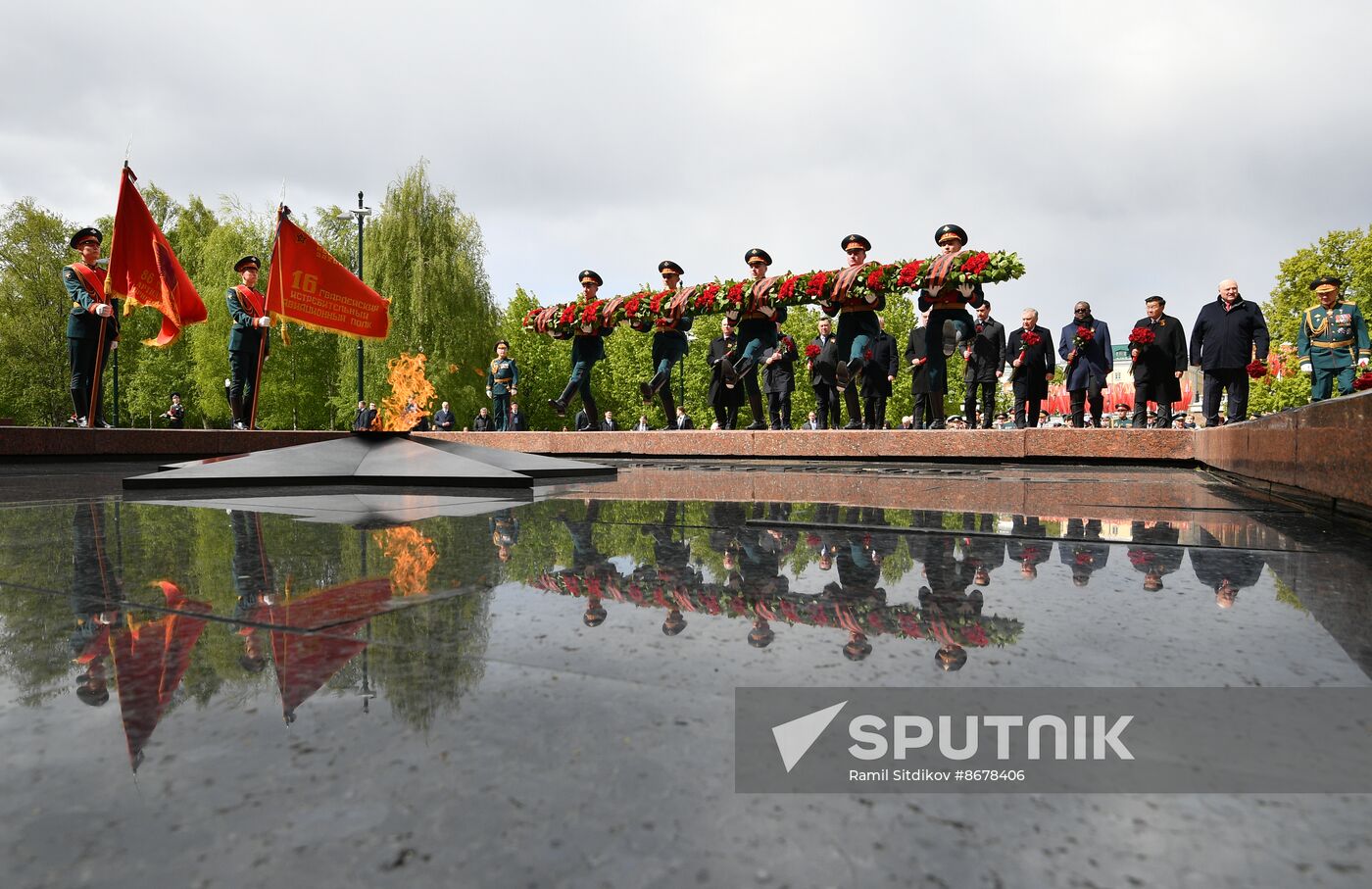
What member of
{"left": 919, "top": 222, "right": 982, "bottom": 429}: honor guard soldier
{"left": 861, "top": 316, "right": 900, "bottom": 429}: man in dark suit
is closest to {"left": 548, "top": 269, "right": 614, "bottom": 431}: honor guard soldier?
{"left": 861, "top": 316, "right": 900, "bottom": 429}: man in dark suit

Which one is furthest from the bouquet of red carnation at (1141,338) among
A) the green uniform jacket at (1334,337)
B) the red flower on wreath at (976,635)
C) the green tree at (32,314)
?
the green tree at (32,314)

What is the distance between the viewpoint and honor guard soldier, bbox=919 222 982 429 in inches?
439

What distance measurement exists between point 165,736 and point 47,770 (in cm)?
13

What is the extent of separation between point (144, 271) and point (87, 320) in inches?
43.1

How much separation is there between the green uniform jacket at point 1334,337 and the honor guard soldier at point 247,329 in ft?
49.1

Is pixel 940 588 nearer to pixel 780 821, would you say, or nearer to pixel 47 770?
pixel 780 821

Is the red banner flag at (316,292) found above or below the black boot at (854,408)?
above

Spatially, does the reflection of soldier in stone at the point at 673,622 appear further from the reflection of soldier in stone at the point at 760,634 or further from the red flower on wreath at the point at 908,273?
the red flower on wreath at the point at 908,273

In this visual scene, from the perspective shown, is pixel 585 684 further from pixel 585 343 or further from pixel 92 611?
pixel 585 343

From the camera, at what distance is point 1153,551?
2.84 m

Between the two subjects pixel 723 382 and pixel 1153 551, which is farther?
pixel 723 382

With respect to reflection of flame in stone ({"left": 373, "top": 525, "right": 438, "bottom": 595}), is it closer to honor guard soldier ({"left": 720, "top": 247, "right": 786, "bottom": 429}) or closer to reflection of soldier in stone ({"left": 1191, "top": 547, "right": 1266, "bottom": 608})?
reflection of soldier in stone ({"left": 1191, "top": 547, "right": 1266, "bottom": 608})

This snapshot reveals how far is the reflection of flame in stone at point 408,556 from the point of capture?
219cm

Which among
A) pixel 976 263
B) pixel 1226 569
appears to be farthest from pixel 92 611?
pixel 976 263
